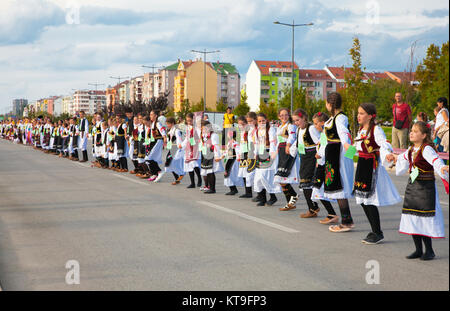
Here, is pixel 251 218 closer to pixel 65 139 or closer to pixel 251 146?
pixel 251 146

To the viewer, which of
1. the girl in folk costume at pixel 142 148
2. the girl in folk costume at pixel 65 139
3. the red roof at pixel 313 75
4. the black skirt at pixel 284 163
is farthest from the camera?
the red roof at pixel 313 75

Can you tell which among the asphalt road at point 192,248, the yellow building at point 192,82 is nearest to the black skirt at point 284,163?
the asphalt road at point 192,248

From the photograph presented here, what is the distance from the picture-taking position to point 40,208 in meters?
10.1

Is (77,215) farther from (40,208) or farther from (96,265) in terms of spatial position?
(96,265)

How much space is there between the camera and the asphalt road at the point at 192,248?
526 centimetres

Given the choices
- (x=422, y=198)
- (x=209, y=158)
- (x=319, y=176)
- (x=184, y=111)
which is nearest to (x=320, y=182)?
(x=319, y=176)

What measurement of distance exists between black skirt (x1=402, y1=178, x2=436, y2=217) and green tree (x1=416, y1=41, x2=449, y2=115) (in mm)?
2772

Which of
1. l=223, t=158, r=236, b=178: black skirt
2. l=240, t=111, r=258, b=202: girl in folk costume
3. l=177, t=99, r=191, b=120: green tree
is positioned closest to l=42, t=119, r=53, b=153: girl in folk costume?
l=223, t=158, r=236, b=178: black skirt

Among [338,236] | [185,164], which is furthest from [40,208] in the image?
[338,236]

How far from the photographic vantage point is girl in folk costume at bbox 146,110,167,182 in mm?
15352

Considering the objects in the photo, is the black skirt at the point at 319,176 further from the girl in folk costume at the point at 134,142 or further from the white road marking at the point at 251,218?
the girl in folk costume at the point at 134,142

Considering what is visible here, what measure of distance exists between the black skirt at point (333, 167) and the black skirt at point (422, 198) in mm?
1844

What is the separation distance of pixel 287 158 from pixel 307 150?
2.57 ft

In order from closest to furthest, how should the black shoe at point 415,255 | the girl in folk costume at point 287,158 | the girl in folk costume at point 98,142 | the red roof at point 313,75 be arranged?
the black shoe at point 415,255, the girl in folk costume at point 287,158, the girl in folk costume at point 98,142, the red roof at point 313,75
